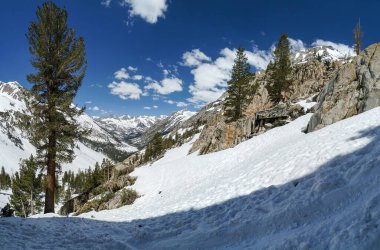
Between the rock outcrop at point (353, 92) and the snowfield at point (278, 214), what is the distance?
4138mm

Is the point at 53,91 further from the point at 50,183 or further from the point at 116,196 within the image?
the point at 116,196

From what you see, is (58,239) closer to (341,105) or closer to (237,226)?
(237,226)

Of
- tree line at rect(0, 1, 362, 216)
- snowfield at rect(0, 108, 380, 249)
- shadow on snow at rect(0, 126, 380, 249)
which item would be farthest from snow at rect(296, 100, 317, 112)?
tree line at rect(0, 1, 362, 216)

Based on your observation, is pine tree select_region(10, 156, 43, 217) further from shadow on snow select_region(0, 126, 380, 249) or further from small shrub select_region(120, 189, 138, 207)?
shadow on snow select_region(0, 126, 380, 249)

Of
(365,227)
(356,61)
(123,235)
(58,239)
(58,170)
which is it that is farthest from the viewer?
(356,61)

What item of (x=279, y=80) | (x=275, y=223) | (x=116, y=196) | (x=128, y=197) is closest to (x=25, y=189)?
(x=116, y=196)

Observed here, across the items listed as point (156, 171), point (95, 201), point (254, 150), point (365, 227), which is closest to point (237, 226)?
point (365, 227)

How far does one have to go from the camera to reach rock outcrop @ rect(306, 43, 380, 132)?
70.1 feet

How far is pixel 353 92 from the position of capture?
2305 cm

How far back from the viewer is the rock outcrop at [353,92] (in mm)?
21355

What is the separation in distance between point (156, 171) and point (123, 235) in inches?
904

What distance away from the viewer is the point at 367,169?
8.49 m

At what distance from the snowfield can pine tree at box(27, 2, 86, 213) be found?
7187mm

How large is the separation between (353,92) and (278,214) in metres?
18.1
